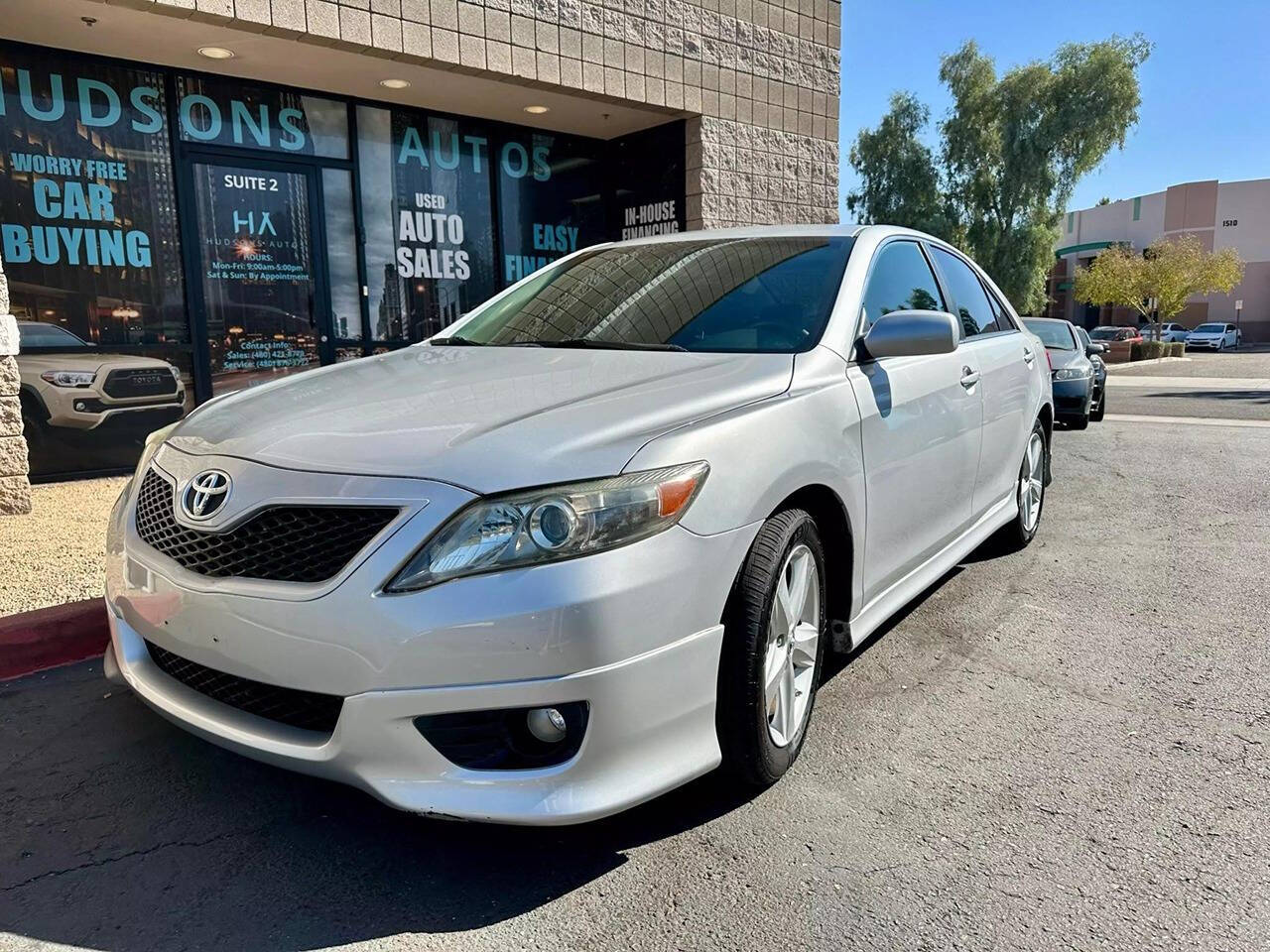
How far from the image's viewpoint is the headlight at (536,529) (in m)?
2.01

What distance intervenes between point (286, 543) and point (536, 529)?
0.61 metres

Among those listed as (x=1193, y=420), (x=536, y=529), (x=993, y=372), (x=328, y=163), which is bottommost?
(x=1193, y=420)

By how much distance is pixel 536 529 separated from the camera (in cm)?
204

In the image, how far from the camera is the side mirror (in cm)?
305

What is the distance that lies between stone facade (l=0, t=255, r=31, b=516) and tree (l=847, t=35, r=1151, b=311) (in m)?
29.7

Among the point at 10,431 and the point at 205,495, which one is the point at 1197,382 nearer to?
the point at 10,431

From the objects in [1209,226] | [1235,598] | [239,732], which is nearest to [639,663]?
[239,732]

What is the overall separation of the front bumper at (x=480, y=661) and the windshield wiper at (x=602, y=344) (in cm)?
116

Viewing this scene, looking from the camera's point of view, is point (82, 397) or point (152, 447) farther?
point (82, 397)

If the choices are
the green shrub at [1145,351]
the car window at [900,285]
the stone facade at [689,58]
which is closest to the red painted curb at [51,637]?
the car window at [900,285]

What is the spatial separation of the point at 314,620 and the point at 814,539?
1.44m

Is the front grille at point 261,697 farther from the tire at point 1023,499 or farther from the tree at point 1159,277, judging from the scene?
the tree at point 1159,277

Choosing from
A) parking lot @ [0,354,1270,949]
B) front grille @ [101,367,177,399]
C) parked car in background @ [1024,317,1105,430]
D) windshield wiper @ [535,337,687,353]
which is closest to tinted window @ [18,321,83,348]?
front grille @ [101,367,177,399]

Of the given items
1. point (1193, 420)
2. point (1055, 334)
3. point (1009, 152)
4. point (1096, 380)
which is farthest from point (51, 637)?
point (1009, 152)
